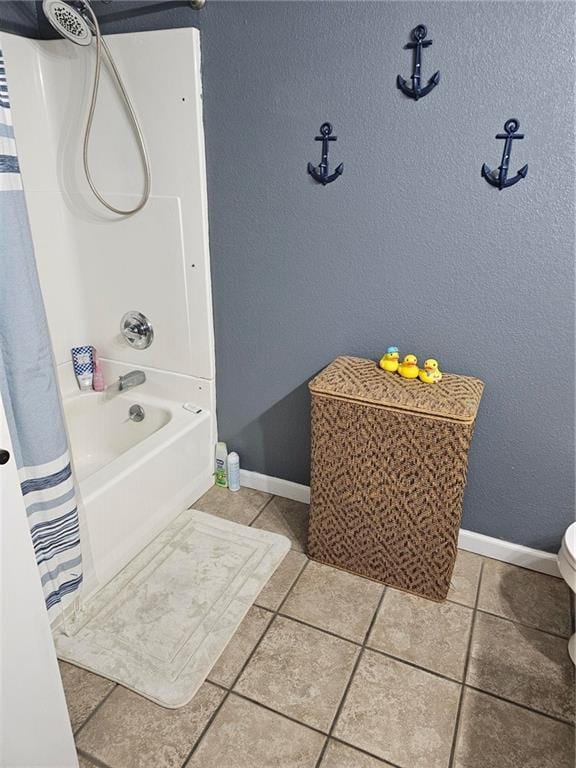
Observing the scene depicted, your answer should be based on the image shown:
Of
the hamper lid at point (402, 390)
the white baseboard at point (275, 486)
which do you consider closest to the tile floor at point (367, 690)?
the white baseboard at point (275, 486)

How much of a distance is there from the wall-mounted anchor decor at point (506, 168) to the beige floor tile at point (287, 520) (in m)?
1.39

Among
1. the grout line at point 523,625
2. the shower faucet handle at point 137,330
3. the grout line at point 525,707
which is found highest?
the shower faucet handle at point 137,330

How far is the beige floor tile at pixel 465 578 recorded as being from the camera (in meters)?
1.77

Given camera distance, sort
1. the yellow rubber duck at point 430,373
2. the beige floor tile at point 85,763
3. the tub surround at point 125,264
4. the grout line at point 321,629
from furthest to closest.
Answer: the tub surround at point 125,264 < the yellow rubber duck at point 430,373 < the grout line at point 321,629 < the beige floor tile at point 85,763

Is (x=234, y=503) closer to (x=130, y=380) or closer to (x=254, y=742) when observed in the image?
(x=130, y=380)

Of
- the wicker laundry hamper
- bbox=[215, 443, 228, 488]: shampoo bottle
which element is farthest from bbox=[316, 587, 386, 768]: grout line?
bbox=[215, 443, 228, 488]: shampoo bottle

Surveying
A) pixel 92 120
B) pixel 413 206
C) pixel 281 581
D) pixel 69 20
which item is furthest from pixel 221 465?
pixel 69 20

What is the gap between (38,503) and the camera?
4.37ft

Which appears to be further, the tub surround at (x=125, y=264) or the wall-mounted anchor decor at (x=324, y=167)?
the tub surround at (x=125, y=264)

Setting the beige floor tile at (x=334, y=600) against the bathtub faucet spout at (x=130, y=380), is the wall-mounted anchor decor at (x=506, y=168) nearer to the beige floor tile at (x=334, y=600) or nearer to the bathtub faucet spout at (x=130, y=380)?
the beige floor tile at (x=334, y=600)

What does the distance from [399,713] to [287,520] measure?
0.86m

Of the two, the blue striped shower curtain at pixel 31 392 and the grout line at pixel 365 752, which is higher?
the blue striped shower curtain at pixel 31 392

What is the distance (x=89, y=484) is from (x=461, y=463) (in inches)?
46.0

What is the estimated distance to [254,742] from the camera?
4.35 ft
